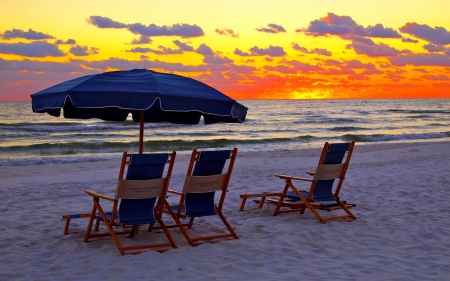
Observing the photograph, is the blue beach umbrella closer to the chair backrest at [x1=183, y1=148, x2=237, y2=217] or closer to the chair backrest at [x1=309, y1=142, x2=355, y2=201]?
the chair backrest at [x1=183, y1=148, x2=237, y2=217]

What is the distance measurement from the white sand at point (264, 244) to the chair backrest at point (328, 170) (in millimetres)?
380

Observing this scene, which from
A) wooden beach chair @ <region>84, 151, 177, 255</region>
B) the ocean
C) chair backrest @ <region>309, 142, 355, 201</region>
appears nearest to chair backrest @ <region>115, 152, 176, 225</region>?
wooden beach chair @ <region>84, 151, 177, 255</region>

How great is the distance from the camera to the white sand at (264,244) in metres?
4.37

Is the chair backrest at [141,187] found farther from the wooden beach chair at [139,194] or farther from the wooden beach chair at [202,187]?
the wooden beach chair at [202,187]

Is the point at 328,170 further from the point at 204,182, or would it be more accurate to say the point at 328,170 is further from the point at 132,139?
the point at 132,139

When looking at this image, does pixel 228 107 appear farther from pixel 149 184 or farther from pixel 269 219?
pixel 269 219

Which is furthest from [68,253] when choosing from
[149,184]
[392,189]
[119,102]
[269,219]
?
[392,189]

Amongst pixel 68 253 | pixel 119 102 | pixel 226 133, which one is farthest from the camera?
pixel 226 133

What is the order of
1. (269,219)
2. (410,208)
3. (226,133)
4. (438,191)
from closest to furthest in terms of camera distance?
(269,219)
(410,208)
(438,191)
(226,133)

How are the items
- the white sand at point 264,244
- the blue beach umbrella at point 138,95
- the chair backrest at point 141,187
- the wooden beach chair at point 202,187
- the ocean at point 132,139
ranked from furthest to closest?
1. the ocean at point 132,139
2. the wooden beach chair at point 202,187
3. the chair backrest at point 141,187
4. the blue beach umbrella at point 138,95
5. the white sand at point 264,244

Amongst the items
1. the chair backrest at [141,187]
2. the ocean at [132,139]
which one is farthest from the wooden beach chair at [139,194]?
the ocean at [132,139]

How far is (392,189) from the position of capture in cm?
878

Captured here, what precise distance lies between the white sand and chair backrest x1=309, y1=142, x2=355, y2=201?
14.9 inches

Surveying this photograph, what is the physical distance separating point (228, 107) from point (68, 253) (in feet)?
6.71
